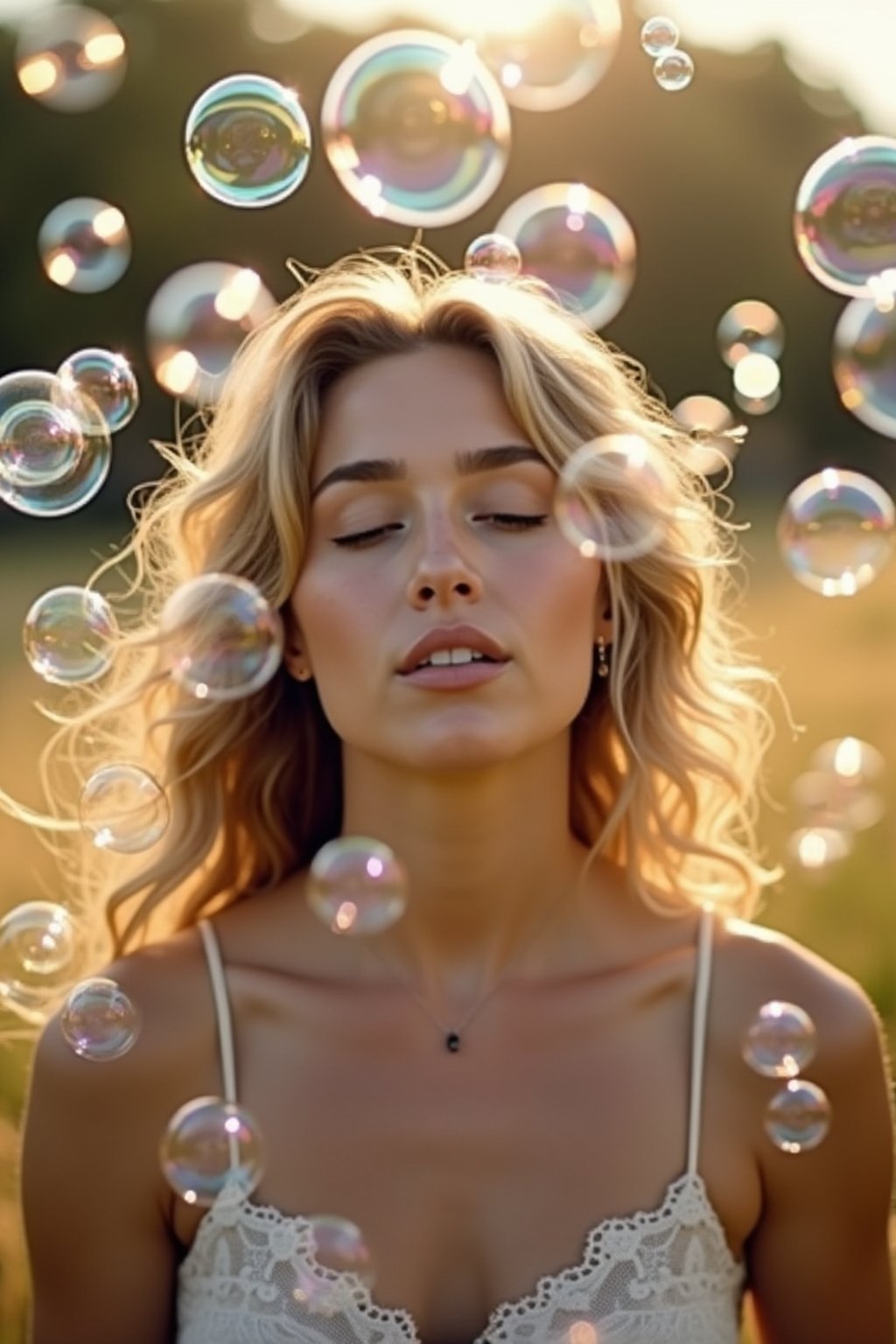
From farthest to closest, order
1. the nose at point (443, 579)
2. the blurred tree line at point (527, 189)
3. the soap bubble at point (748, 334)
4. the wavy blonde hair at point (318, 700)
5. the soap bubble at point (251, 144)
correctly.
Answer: the blurred tree line at point (527, 189), the soap bubble at point (748, 334), the soap bubble at point (251, 144), the wavy blonde hair at point (318, 700), the nose at point (443, 579)

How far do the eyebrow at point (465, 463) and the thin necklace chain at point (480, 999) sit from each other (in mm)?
635

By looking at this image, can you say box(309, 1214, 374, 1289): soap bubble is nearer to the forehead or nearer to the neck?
the neck

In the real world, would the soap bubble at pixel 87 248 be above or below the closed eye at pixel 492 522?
above

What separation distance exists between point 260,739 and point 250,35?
15010mm

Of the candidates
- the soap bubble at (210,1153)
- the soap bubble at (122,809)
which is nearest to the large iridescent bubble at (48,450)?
the soap bubble at (122,809)

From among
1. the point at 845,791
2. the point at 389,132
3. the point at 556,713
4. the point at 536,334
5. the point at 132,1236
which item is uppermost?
the point at 389,132

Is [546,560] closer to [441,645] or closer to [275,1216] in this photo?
[441,645]

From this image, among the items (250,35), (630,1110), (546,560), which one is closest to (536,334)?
(546,560)

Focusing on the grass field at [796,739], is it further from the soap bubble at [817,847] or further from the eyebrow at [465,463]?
the eyebrow at [465,463]

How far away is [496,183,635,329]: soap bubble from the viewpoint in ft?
13.7

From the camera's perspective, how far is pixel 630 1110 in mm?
3518

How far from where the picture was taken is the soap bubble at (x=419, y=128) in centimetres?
410

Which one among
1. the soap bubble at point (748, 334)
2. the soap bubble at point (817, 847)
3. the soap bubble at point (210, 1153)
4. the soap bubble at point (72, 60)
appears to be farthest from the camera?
the soap bubble at point (748, 334)

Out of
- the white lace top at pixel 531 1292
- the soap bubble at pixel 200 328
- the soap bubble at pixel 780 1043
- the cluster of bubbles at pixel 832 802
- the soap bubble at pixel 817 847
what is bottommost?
the white lace top at pixel 531 1292
